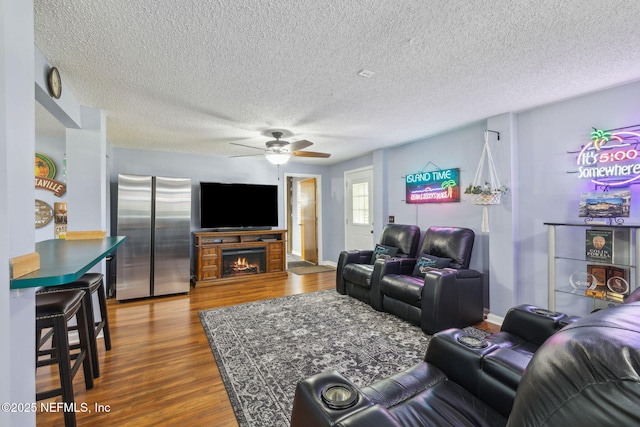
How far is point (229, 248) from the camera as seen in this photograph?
4992mm

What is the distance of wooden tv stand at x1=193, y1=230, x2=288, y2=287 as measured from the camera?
4766 mm

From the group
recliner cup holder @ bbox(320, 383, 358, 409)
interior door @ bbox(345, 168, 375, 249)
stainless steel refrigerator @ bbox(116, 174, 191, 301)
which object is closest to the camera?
recliner cup holder @ bbox(320, 383, 358, 409)

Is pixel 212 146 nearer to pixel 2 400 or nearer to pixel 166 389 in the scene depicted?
pixel 166 389

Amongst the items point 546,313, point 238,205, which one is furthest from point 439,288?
point 238,205

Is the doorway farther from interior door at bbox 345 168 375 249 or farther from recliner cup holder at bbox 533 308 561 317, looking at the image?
recliner cup holder at bbox 533 308 561 317

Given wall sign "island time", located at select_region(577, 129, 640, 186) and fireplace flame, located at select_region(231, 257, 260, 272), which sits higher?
wall sign "island time", located at select_region(577, 129, 640, 186)

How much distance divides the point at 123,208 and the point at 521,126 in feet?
17.2

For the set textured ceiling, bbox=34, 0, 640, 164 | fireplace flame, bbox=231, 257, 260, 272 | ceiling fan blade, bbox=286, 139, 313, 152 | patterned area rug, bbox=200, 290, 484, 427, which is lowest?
patterned area rug, bbox=200, 290, 484, 427

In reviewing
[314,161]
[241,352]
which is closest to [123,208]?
[241,352]

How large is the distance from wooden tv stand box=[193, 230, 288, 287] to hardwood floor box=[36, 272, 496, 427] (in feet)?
3.68

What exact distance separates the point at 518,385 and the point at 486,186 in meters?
2.90

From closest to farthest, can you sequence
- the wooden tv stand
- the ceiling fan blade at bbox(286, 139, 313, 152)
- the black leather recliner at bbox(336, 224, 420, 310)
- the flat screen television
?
1. the ceiling fan blade at bbox(286, 139, 313, 152)
2. the black leather recliner at bbox(336, 224, 420, 310)
3. the wooden tv stand
4. the flat screen television

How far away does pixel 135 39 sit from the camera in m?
1.74

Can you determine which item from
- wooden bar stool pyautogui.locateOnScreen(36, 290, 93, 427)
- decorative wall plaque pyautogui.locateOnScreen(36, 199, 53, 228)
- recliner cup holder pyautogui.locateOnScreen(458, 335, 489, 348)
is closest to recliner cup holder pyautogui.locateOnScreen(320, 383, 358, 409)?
recliner cup holder pyautogui.locateOnScreen(458, 335, 489, 348)
